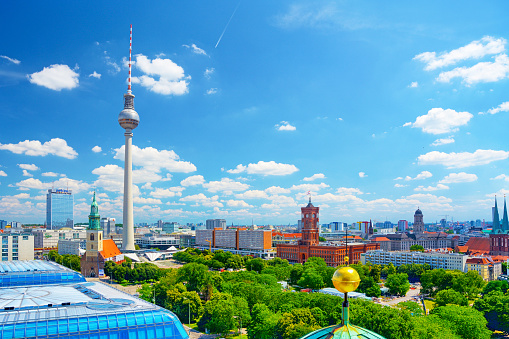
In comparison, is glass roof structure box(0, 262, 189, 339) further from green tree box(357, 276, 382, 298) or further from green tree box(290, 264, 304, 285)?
green tree box(290, 264, 304, 285)

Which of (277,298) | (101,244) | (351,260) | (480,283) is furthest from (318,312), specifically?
(351,260)

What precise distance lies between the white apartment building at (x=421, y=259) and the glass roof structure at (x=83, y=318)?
85.3 m

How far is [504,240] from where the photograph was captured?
115m

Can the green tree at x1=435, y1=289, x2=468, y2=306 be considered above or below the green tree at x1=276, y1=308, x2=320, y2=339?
below

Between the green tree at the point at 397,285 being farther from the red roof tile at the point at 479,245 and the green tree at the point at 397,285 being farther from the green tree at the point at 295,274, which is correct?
the red roof tile at the point at 479,245

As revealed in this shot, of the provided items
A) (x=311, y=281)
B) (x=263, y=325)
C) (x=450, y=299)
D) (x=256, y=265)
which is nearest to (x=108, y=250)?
(x=256, y=265)

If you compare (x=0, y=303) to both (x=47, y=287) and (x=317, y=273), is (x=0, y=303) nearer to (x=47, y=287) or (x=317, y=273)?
(x=47, y=287)

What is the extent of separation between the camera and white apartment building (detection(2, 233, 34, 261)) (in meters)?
98.9

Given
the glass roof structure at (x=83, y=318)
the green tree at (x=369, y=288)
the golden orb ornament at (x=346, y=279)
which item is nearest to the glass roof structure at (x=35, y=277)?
the glass roof structure at (x=83, y=318)

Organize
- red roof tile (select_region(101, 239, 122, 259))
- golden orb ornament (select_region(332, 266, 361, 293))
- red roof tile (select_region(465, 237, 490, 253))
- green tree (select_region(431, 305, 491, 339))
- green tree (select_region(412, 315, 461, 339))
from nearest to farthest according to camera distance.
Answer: golden orb ornament (select_region(332, 266, 361, 293)) < green tree (select_region(412, 315, 461, 339)) < green tree (select_region(431, 305, 491, 339)) < red roof tile (select_region(101, 239, 122, 259)) < red roof tile (select_region(465, 237, 490, 253))

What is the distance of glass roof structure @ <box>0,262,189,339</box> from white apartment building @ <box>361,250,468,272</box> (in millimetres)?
85345

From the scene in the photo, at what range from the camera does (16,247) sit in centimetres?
10181

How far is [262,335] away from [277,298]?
927 centimetres

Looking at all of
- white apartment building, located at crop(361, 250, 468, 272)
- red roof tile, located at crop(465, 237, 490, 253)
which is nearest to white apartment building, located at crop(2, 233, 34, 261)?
white apartment building, located at crop(361, 250, 468, 272)
